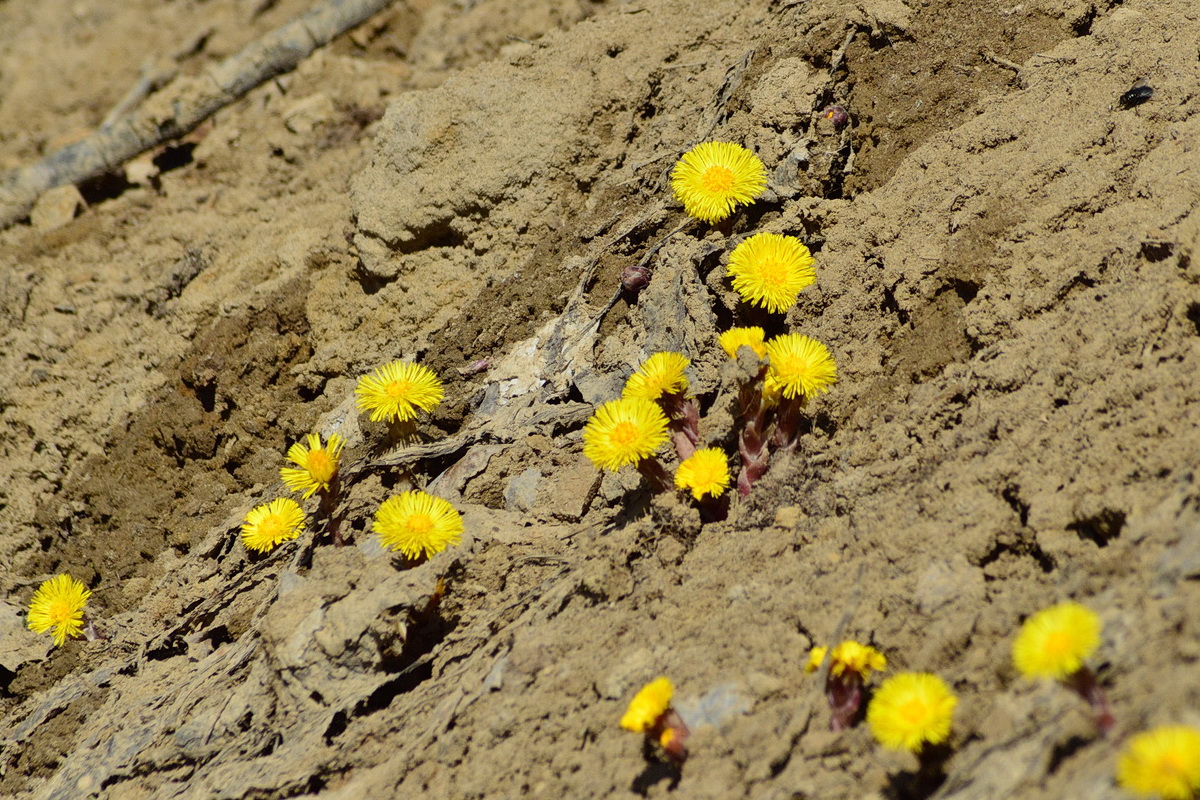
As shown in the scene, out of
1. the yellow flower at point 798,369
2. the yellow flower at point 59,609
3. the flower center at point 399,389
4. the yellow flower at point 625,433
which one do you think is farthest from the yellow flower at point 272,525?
the yellow flower at point 798,369

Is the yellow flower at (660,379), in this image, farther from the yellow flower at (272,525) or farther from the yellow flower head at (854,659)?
the yellow flower at (272,525)

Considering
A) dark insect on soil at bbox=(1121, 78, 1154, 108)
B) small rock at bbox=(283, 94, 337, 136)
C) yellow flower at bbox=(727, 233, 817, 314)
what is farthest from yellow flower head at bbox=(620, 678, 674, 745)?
small rock at bbox=(283, 94, 337, 136)

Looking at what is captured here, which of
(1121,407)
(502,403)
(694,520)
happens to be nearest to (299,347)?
(502,403)

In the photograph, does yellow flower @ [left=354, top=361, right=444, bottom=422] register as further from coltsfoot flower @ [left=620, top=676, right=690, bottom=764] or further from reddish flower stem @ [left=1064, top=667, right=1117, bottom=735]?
reddish flower stem @ [left=1064, top=667, right=1117, bottom=735]

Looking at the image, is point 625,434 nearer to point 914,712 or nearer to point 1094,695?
point 914,712

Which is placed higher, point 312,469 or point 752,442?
point 312,469

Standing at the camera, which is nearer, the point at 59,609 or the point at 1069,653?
the point at 1069,653

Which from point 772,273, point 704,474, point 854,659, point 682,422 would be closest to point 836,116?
point 772,273
